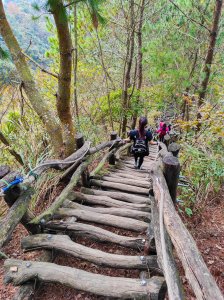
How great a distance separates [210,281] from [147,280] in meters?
0.91

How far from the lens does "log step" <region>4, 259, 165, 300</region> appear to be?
197cm

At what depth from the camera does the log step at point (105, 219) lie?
2912 mm

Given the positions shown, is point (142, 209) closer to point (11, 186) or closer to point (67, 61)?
point (11, 186)

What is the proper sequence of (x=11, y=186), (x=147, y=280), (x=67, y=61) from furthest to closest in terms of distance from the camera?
(x=67, y=61)
(x=11, y=186)
(x=147, y=280)

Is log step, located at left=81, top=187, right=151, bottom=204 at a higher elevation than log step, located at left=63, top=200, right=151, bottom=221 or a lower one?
lower

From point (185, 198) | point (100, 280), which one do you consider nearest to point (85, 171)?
point (185, 198)

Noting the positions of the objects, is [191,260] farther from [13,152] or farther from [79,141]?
[13,152]

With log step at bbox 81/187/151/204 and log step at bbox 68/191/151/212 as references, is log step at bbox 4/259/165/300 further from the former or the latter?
log step at bbox 81/187/151/204

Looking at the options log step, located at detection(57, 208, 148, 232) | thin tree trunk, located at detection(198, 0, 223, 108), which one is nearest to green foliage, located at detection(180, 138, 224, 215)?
log step, located at detection(57, 208, 148, 232)

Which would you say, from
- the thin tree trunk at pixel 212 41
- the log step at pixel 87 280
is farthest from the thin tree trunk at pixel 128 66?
the log step at pixel 87 280

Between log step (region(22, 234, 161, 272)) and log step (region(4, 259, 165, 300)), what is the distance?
20 centimetres

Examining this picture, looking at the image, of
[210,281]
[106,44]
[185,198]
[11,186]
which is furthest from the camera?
[106,44]

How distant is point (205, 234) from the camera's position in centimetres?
362

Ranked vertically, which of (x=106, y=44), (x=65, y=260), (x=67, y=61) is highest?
(x=106, y=44)
